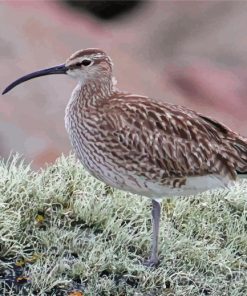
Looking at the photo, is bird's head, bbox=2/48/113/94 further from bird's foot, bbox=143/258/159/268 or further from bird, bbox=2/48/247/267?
bird's foot, bbox=143/258/159/268

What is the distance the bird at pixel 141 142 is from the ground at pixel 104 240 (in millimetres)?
212

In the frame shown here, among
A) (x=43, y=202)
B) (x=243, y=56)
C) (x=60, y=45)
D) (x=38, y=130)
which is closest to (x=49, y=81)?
(x=38, y=130)

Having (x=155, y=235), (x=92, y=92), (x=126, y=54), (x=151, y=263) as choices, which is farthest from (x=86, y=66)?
(x=126, y=54)

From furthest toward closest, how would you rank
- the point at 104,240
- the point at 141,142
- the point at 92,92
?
the point at 104,240, the point at 92,92, the point at 141,142

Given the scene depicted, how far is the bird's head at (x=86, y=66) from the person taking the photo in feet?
19.5

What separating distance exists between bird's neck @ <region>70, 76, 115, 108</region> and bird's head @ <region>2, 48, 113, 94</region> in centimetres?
2

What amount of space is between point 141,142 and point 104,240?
77cm

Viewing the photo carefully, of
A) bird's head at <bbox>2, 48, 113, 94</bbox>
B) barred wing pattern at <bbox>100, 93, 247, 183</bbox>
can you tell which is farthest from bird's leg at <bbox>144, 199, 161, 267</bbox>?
bird's head at <bbox>2, 48, 113, 94</bbox>

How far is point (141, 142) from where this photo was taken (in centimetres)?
590

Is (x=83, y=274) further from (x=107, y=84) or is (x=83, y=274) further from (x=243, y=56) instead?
(x=243, y=56)

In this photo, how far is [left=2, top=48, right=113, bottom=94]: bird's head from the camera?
5.95 metres

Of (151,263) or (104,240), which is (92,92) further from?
(151,263)

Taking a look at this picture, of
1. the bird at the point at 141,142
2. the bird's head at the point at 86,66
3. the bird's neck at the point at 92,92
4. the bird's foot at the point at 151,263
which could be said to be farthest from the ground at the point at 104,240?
the bird's head at the point at 86,66

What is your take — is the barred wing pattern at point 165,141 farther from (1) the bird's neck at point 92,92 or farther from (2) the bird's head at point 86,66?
(2) the bird's head at point 86,66
